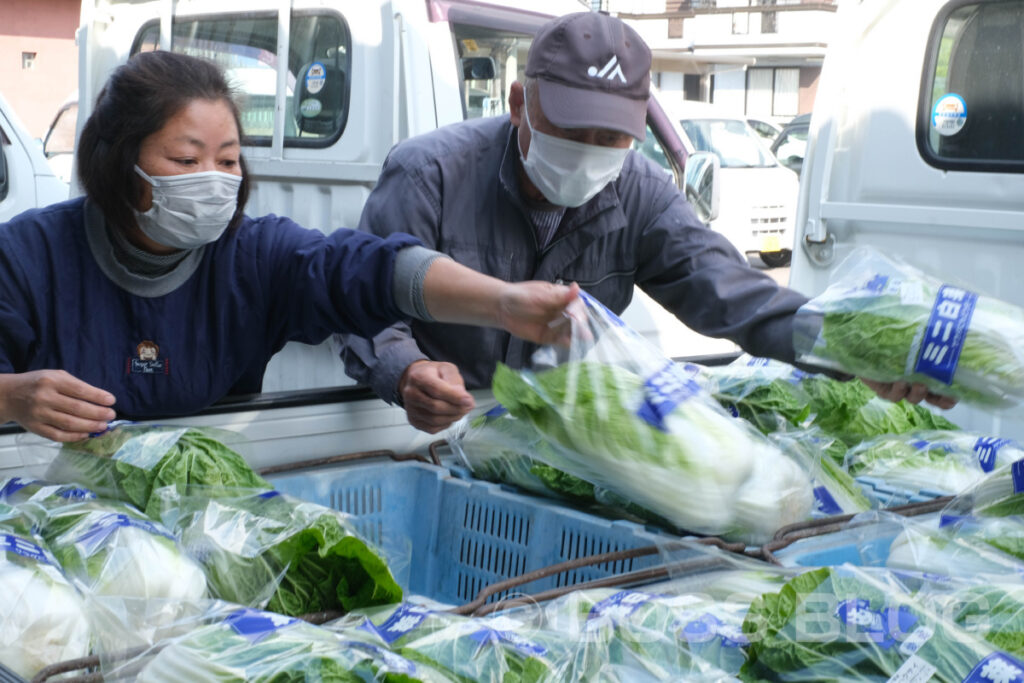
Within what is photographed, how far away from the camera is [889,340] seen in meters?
2.05

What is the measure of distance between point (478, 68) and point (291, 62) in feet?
2.84

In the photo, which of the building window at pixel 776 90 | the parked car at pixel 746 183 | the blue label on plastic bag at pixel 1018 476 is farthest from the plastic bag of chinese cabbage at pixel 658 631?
the building window at pixel 776 90

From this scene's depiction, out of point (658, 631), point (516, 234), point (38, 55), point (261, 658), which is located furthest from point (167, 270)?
point (38, 55)

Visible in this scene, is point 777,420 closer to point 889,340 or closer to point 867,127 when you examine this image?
point 889,340

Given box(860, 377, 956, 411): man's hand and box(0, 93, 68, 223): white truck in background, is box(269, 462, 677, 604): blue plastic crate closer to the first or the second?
box(860, 377, 956, 411): man's hand

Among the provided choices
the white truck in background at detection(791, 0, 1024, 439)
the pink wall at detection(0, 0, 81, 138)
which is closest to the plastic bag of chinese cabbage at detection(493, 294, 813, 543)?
the white truck in background at detection(791, 0, 1024, 439)

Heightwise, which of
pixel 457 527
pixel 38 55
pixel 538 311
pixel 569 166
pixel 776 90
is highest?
pixel 776 90

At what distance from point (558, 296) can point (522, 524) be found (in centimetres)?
50

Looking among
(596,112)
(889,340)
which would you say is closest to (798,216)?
(596,112)

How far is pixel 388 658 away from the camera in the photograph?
1411 millimetres

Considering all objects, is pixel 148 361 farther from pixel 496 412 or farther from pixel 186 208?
pixel 496 412

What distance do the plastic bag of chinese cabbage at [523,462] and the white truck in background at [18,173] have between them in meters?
4.86

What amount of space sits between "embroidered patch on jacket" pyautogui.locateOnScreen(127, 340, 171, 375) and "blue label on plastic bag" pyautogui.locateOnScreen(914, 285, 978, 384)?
160 cm

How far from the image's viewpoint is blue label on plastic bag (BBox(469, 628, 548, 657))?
1.52 meters
